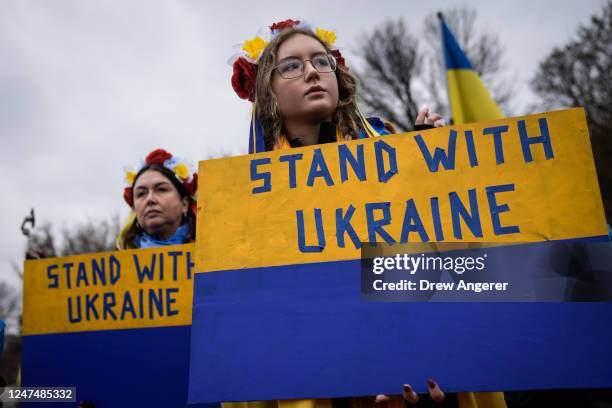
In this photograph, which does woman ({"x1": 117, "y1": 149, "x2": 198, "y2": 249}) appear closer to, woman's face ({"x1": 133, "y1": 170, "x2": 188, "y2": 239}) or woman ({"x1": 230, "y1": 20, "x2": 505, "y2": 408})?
woman's face ({"x1": 133, "y1": 170, "x2": 188, "y2": 239})

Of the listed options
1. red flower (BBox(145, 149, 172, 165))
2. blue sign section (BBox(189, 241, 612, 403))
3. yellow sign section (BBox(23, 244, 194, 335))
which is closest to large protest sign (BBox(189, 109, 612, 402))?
blue sign section (BBox(189, 241, 612, 403))

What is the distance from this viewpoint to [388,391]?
4.66 ft

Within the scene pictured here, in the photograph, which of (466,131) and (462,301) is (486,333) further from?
(466,131)

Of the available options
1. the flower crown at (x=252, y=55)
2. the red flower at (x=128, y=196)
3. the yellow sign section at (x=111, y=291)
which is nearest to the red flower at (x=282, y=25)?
the flower crown at (x=252, y=55)

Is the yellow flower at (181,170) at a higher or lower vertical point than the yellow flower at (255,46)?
lower

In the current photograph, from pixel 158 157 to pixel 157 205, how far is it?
430 millimetres

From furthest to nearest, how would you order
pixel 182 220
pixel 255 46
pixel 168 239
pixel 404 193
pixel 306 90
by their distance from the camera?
pixel 182 220
pixel 168 239
pixel 255 46
pixel 306 90
pixel 404 193

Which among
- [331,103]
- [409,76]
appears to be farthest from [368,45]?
[331,103]

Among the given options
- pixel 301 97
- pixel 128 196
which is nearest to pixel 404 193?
A: pixel 301 97

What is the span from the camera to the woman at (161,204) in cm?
331

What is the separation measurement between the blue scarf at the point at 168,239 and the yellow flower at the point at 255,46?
147 centimetres

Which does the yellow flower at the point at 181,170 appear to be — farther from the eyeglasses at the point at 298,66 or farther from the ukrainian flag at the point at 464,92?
the ukrainian flag at the point at 464,92

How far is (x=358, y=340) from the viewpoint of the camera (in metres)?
1.47

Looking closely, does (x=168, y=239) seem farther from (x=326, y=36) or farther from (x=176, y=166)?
(x=326, y=36)
